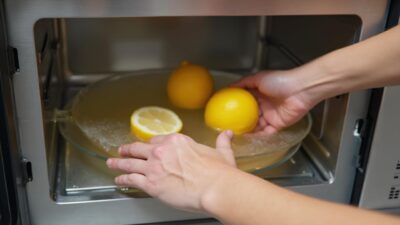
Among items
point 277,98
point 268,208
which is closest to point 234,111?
point 277,98

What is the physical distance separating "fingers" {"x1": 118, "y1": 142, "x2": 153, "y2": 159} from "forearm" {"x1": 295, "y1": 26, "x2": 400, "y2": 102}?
285 mm

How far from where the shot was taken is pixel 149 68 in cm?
110

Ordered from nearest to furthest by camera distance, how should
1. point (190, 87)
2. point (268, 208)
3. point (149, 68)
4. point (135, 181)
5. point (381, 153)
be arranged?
point (268, 208) < point (135, 181) < point (381, 153) < point (190, 87) < point (149, 68)

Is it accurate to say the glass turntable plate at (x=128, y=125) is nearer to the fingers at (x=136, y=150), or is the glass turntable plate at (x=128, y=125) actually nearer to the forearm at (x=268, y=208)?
the fingers at (x=136, y=150)

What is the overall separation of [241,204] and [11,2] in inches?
14.6

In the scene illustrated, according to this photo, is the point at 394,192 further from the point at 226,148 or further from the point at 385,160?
the point at 226,148

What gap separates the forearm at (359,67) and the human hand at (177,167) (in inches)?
7.0

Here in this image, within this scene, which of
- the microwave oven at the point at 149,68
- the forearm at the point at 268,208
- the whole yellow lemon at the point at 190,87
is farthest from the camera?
the whole yellow lemon at the point at 190,87

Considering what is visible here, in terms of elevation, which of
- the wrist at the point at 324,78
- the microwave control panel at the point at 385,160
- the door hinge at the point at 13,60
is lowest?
the microwave control panel at the point at 385,160

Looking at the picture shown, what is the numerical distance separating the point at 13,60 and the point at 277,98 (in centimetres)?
43

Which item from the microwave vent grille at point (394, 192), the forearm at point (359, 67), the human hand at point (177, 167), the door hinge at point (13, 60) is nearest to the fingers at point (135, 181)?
the human hand at point (177, 167)

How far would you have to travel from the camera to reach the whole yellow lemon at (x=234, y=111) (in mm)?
794

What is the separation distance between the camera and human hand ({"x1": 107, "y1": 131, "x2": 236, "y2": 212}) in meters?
0.57

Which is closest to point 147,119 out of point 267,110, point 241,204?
point 267,110
